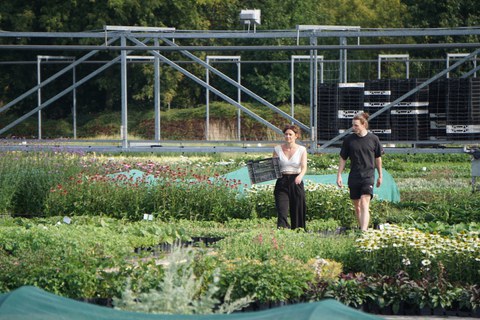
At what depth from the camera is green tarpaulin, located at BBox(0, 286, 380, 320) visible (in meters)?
5.13

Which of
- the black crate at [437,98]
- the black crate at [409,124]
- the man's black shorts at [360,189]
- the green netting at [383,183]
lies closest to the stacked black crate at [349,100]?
the black crate at [409,124]

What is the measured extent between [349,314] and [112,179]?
10005mm

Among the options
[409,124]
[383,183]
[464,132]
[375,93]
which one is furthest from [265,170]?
[464,132]

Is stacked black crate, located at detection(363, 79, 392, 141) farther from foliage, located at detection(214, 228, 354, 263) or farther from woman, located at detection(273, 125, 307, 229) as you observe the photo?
foliage, located at detection(214, 228, 354, 263)

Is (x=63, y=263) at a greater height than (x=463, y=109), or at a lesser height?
lesser

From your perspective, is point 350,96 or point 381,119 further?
point 381,119

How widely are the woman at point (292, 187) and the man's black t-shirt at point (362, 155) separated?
1.87ft

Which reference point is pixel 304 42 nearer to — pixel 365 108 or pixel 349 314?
pixel 365 108

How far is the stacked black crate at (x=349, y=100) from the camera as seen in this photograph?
18359 mm

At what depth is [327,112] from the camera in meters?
18.5

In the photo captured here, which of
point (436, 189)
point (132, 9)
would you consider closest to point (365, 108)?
point (436, 189)

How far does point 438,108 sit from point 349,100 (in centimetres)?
165

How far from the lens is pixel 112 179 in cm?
1493

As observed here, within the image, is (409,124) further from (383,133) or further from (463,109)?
(463,109)
